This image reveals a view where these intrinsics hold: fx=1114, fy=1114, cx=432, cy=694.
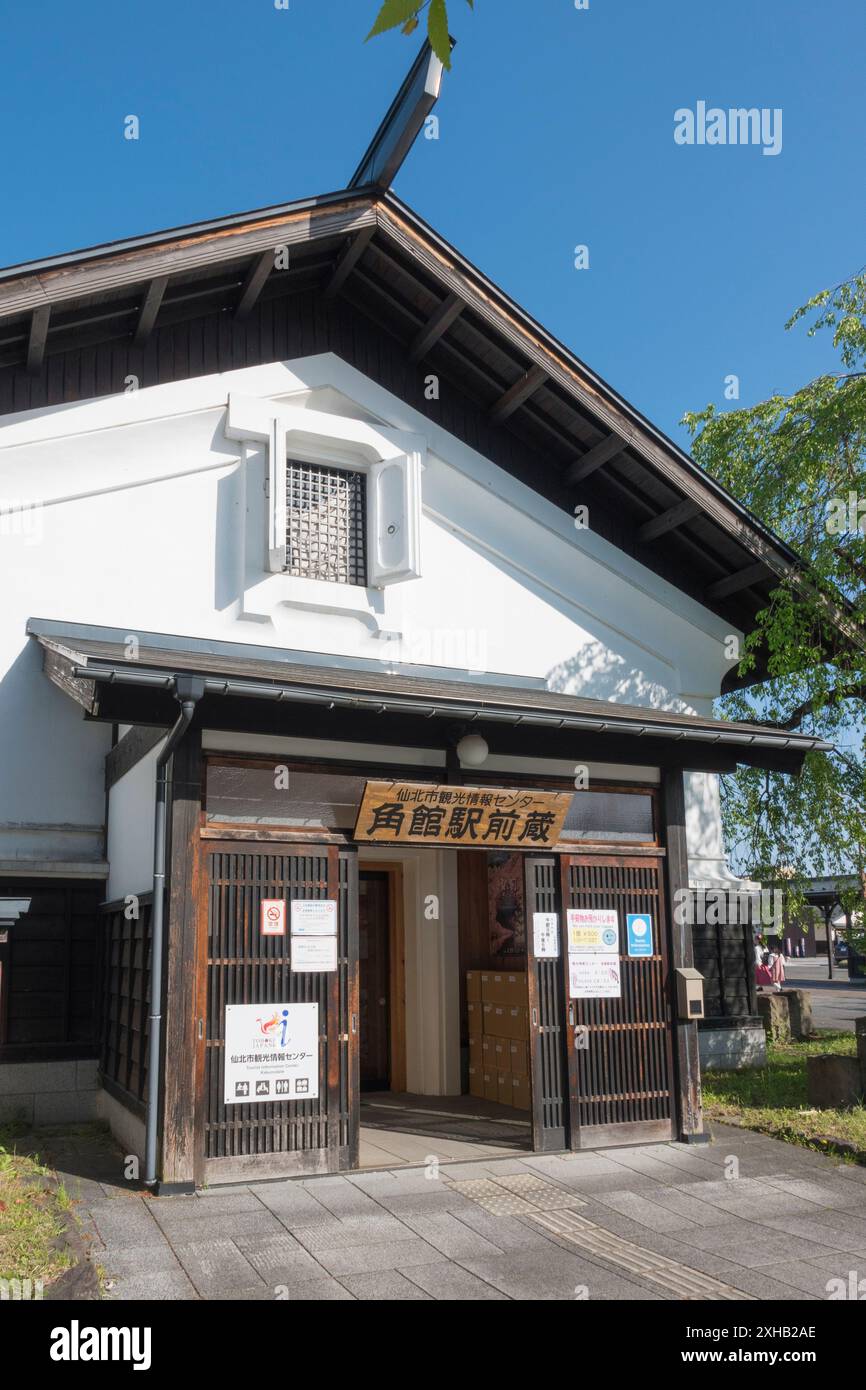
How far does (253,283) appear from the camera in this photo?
1138cm

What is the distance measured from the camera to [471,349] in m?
12.9

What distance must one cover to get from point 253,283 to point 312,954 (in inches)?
269

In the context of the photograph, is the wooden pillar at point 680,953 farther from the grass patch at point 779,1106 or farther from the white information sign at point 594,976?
the grass patch at point 779,1106

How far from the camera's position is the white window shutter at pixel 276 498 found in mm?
11297

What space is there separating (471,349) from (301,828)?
21.6 feet

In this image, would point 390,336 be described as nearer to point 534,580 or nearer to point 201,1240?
point 534,580

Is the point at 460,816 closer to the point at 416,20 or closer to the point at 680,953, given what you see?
the point at 680,953

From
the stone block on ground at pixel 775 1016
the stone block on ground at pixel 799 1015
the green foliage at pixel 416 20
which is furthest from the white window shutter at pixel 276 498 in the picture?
the stone block on ground at pixel 799 1015

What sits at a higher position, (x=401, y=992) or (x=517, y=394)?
(x=517, y=394)

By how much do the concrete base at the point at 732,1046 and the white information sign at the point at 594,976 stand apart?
4.49 m

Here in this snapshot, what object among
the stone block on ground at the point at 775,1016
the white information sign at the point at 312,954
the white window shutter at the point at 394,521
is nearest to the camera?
the white information sign at the point at 312,954

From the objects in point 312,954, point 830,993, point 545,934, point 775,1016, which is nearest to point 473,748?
point 545,934
